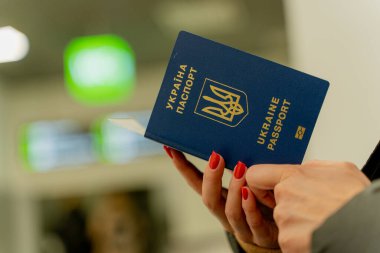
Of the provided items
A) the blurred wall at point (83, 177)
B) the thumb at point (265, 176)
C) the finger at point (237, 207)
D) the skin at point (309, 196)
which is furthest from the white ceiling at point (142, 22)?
the skin at point (309, 196)

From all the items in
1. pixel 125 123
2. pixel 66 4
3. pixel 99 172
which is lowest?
pixel 99 172

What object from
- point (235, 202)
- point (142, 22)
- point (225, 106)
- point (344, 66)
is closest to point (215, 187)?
point (235, 202)

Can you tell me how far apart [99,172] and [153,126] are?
5290mm

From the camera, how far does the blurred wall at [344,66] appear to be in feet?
5.27

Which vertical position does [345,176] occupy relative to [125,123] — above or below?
above

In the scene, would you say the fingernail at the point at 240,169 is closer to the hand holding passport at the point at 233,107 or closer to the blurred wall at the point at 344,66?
the hand holding passport at the point at 233,107

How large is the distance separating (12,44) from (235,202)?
4595 mm

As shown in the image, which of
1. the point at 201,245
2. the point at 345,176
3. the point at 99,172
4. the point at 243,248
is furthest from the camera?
the point at 99,172

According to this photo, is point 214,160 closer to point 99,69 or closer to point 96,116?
point 99,69

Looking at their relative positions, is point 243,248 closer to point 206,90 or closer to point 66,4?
point 206,90

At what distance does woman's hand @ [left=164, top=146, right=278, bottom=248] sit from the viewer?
1.00m

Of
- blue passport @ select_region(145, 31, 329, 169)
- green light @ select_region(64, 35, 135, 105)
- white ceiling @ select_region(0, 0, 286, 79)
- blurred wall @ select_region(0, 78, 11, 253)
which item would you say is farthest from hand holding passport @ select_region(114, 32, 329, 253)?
blurred wall @ select_region(0, 78, 11, 253)

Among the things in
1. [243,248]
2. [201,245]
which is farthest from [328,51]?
[201,245]

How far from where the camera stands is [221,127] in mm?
987
